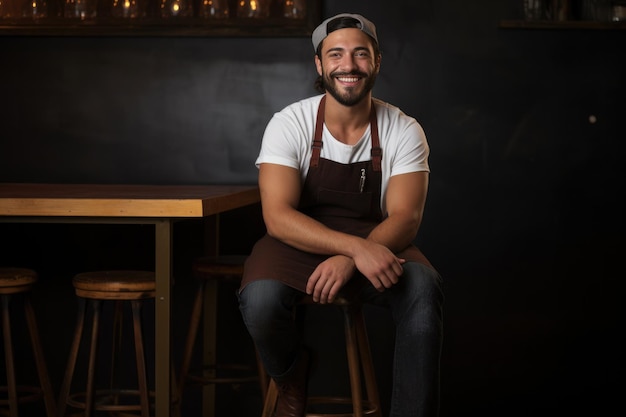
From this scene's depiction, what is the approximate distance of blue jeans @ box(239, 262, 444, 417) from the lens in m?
2.63

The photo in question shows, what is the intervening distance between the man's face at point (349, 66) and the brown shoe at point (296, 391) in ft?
2.86

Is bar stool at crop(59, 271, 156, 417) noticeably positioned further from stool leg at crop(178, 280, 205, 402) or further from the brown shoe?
the brown shoe

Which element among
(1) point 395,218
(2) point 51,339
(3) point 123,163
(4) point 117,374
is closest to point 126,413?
(4) point 117,374

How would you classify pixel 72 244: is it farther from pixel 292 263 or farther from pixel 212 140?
pixel 292 263

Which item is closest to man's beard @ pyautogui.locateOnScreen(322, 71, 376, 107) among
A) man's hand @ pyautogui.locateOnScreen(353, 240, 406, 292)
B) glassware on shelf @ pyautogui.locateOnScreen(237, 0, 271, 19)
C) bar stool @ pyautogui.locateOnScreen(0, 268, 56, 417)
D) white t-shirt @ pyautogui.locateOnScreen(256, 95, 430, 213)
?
white t-shirt @ pyautogui.locateOnScreen(256, 95, 430, 213)

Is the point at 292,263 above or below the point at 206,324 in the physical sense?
above

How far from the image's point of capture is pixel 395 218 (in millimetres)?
2984

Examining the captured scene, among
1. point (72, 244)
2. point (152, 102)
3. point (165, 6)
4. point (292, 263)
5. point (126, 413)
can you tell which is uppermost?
point (165, 6)

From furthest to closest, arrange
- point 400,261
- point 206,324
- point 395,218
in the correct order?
point 206,324
point 395,218
point 400,261

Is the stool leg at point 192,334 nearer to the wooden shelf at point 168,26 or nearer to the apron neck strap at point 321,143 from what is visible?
the apron neck strap at point 321,143

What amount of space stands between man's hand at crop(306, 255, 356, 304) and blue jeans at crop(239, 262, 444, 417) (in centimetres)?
8

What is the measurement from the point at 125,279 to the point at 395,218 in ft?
2.92

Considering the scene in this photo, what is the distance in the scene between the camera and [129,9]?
3783 mm

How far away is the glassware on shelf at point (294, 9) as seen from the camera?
3738mm
